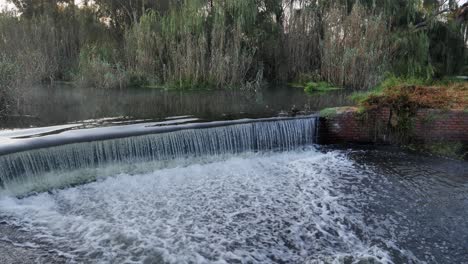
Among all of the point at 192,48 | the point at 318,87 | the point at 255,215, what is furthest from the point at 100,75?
the point at 255,215

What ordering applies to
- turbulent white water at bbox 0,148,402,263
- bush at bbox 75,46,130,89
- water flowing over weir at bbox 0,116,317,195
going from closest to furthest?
turbulent white water at bbox 0,148,402,263
water flowing over weir at bbox 0,116,317,195
bush at bbox 75,46,130,89

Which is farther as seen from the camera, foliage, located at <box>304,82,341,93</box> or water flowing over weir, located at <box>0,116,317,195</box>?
foliage, located at <box>304,82,341,93</box>

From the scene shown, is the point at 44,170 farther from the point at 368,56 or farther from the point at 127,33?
the point at 368,56

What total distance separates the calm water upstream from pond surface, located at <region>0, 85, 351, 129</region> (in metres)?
0.12

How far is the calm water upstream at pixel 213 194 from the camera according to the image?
3969mm

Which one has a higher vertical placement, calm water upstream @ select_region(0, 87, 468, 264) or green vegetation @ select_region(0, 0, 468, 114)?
green vegetation @ select_region(0, 0, 468, 114)

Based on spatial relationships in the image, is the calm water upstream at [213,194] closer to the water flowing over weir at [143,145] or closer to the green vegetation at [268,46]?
the water flowing over weir at [143,145]

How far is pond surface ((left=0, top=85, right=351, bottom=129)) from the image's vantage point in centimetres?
827

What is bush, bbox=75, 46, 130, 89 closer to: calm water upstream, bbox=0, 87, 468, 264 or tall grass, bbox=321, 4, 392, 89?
calm water upstream, bbox=0, 87, 468, 264

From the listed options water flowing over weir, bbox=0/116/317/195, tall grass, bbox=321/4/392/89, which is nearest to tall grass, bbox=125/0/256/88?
tall grass, bbox=321/4/392/89

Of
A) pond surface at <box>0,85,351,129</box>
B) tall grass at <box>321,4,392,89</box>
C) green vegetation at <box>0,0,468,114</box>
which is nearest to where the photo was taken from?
pond surface at <box>0,85,351,129</box>

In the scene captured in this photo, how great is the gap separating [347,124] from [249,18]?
782 cm

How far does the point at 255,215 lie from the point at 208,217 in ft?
1.81

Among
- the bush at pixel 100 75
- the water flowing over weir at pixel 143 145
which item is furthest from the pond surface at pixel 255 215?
the bush at pixel 100 75
